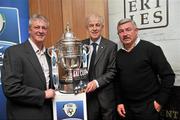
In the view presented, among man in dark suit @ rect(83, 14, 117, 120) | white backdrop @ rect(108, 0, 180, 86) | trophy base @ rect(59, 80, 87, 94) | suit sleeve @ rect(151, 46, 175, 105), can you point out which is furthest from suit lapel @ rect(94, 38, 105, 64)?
white backdrop @ rect(108, 0, 180, 86)

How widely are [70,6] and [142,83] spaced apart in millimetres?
1136

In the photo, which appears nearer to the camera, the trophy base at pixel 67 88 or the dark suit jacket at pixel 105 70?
the trophy base at pixel 67 88

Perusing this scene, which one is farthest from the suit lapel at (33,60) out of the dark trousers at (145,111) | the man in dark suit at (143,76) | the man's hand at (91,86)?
the dark trousers at (145,111)

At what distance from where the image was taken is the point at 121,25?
202 centimetres

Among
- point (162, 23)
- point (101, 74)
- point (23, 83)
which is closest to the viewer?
point (23, 83)

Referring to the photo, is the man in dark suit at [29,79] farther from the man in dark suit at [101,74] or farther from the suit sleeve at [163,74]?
the suit sleeve at [163,74]

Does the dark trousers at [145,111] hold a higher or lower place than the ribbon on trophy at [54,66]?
lower

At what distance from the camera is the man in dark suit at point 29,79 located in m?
1.72

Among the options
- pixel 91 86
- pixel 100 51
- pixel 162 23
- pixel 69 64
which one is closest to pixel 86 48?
pixel 100 51

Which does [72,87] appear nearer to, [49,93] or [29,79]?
[49,93]

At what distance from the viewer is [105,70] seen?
6.81 ft

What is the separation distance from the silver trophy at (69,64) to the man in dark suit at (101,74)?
4.9 inches

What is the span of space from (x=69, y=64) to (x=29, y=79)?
1.03ft

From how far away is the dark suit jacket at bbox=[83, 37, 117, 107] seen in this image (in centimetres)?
203
